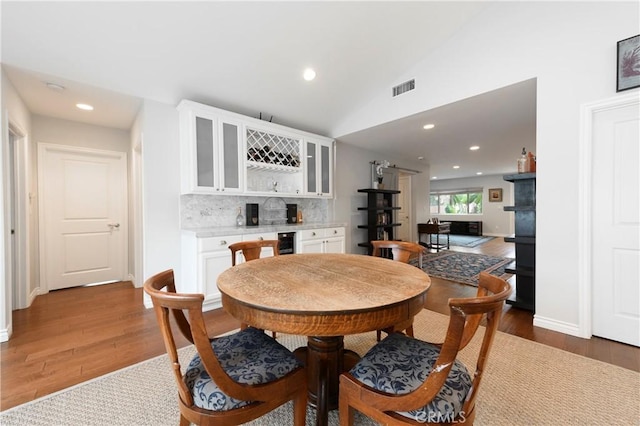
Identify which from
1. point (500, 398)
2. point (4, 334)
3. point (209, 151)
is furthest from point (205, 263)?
point (500, 398)

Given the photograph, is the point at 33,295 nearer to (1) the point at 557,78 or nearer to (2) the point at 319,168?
(2) the point at 319,168

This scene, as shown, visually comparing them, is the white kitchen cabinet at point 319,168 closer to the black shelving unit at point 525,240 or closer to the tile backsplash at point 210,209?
the tile backsplash at point 210,209

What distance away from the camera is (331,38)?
286 centimetres

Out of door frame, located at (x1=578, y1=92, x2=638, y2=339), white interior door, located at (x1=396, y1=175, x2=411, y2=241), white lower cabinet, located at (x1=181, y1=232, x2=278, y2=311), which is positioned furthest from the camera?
white interior door, located at (x1=396, y1=175, x2=411, y2=241)

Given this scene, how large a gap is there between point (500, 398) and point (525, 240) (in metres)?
2.06

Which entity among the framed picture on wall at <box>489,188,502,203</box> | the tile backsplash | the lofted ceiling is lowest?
the tile backsplash

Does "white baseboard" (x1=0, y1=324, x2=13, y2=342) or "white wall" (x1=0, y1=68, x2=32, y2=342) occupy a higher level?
"white wall" (x1=0, y1=68, x2=32, y2=342)

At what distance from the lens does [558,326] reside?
8.11 feet

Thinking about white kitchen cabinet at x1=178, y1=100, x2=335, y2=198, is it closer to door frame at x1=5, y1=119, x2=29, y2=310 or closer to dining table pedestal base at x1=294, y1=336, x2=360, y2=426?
door frame at x1=5, y1=119, x2=29, y2=310

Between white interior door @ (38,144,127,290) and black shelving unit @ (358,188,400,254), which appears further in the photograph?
black shelving unit @ (358,188,400,254)

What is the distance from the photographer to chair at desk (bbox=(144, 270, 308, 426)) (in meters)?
0.93

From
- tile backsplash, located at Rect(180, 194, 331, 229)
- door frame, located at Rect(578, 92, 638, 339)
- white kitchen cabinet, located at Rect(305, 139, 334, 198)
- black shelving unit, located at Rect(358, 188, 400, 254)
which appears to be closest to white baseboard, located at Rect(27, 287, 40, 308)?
tile backsplash, located at Rect(180, 194, 331, 229)

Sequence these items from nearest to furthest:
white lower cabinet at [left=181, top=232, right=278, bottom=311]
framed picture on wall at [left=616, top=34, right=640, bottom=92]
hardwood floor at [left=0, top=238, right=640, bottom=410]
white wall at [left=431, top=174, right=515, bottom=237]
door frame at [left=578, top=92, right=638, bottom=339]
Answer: hardwood floor at [left=0, top=238, right=640, bottom=410] < framed picture on wall at [left=616, top=34, right=640, bottom=92] < door frame at [left=578, top=92, right=638, bottom=339] < white lower cabinet at [left=181, top=232, right=278, bottom=311] < white wall at [left=431, top=174, right=515, bottom=237]

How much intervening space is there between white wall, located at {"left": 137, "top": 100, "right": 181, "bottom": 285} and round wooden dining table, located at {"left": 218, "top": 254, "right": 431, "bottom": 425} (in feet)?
6.40
